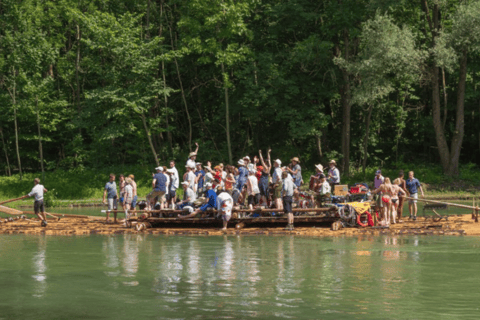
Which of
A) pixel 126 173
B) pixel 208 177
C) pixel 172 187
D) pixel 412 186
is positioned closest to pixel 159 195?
pixel 172 187

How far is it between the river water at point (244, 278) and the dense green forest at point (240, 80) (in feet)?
69.7

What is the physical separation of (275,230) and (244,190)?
2165 millimetres

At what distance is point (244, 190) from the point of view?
958 inches

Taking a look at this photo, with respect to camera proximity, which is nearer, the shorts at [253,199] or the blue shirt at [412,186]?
the shorts at [253,199]

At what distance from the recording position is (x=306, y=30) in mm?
45562

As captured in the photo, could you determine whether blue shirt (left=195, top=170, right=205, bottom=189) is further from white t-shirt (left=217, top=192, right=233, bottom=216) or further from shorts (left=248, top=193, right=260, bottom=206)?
white t-shirt (left=217, top=192, right=233, bottom=216)

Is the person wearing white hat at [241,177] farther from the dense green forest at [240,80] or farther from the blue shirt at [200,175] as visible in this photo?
the dense green forest at [240,80]

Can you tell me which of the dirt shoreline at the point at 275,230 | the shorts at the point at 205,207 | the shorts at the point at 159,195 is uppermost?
the shorts at the point at 159,195

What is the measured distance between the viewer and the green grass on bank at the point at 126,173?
38.9 metres

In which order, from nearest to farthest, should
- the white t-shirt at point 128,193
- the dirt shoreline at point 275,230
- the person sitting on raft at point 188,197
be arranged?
1. the dirt shoreline at point 275,230
2. the person sitting on raft at point 188,197
3. the white t-shirt at point 128,193

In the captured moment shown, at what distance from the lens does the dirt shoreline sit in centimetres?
2220

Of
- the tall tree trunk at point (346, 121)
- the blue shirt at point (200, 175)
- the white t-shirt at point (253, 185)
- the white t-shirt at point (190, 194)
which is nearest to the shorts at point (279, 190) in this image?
the white t-shirt at point (253, 185)

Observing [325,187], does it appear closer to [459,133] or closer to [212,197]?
[212,197]

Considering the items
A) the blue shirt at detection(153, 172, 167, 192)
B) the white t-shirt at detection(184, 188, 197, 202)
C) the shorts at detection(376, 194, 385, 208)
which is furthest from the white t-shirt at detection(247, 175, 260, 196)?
the shorts at detection(376, 194, 385, 208)
